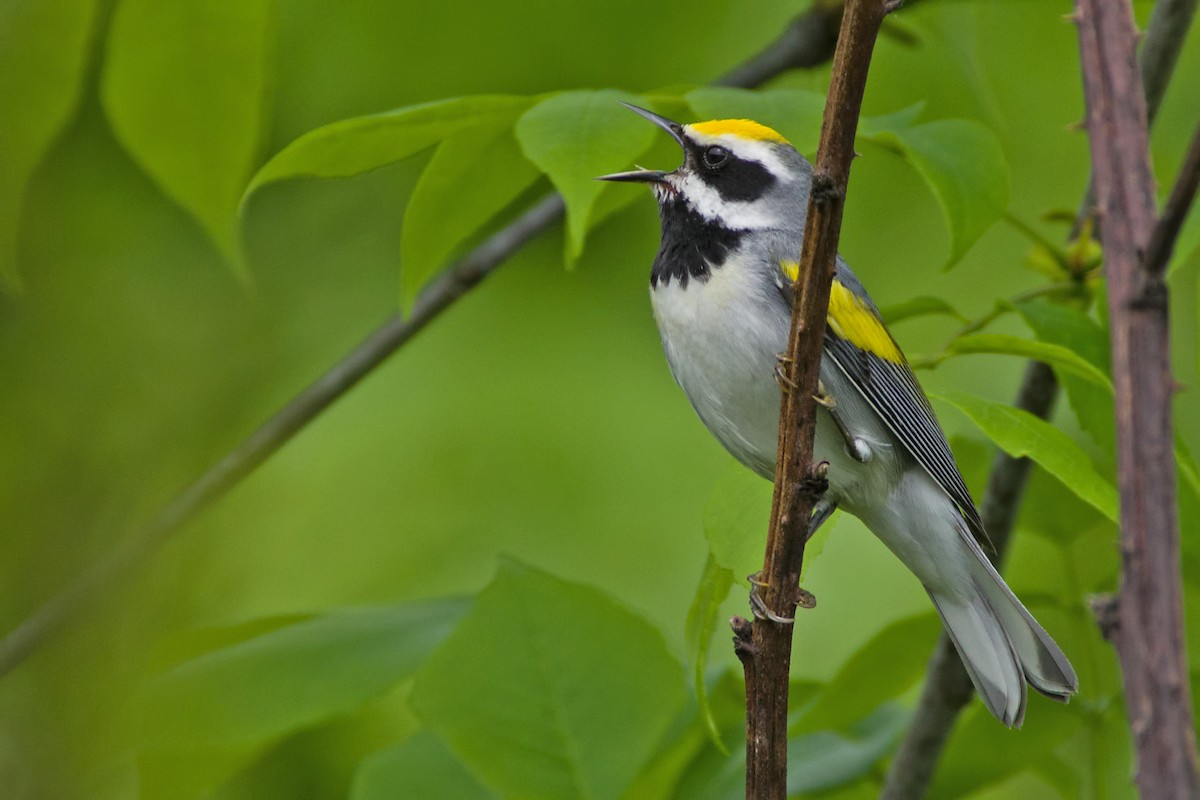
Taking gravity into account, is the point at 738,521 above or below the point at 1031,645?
above

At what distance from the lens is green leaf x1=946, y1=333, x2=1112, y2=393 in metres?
1.95

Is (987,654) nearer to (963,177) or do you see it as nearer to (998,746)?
(998,746)

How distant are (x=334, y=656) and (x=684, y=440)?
2.02 meters

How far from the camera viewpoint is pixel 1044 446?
1.89 meters

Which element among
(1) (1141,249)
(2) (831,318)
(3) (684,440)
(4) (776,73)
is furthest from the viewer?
(3) (684,440)

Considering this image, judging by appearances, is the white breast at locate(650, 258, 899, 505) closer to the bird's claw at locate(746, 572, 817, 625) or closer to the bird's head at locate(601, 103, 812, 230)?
the bird's head at locate(601, 103, 812, 230)

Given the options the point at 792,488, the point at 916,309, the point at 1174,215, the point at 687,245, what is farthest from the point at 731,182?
the point at 1174,215

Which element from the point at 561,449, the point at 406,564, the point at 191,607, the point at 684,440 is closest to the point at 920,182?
the point at 684,440

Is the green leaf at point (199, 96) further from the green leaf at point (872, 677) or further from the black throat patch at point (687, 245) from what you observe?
the green leaf at point (872, 677)

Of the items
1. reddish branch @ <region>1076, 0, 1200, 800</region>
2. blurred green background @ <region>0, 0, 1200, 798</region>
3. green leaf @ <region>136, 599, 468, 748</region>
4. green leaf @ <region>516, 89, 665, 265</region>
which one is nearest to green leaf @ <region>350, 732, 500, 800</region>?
green leaf @ <region>136, 599, 468, 748</region>

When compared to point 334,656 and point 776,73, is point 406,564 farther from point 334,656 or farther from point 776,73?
point 776,73

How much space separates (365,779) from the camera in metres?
2.31

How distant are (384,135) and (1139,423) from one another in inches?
57.0

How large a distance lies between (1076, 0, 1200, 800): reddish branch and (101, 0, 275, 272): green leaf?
5.14ft
